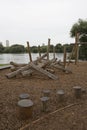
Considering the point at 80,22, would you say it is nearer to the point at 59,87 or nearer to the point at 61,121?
the point at 59,87

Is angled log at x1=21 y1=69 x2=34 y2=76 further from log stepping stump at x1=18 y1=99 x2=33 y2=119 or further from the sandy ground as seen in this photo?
log stepping stump at x1=18 y1=99 x2=33 y2=119

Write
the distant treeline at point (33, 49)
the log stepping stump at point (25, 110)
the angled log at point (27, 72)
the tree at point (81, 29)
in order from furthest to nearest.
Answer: the tree at point (81, 29) < the distant treeline at point (33, 49) < the angled log at point (27, 72) < the log stepping stump at point (25, 110)

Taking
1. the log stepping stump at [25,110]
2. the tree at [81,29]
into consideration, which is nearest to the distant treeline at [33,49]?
the tree at [81,29]

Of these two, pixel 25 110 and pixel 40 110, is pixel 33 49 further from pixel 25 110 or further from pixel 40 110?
pixel 25 110

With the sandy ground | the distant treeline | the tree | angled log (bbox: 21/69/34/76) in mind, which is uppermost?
the tree

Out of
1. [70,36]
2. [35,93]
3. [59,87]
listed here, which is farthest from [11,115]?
[70,36]

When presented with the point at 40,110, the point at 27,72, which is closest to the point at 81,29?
the point at 27,72

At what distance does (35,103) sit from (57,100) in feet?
1.83

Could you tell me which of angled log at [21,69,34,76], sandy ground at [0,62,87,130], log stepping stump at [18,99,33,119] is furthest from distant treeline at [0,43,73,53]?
log stepping stump at [18,99,33,119]

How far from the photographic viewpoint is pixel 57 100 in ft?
17.0

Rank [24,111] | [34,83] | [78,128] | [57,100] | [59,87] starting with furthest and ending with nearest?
[34,83] < [59,87] < [57,100] < [24,111] < [78,128]

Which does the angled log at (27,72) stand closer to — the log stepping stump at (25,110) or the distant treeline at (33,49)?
the log stepping stump at (25,110)

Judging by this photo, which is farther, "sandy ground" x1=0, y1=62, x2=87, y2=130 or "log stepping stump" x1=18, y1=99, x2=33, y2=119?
"log stepping stump" x1=18, y1=99, x2=33, y2=119

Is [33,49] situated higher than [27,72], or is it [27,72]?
[33,49]
